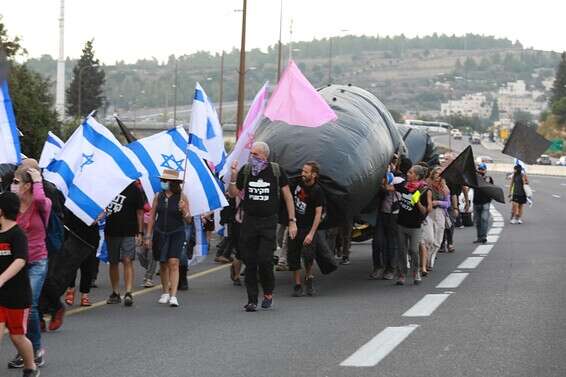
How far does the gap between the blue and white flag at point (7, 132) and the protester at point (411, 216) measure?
18.9 ft

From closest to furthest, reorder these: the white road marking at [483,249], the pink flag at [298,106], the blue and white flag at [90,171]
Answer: the blue and white flag at [90,171] → the pink flag at [298,106] → the white road marking at [483,249]

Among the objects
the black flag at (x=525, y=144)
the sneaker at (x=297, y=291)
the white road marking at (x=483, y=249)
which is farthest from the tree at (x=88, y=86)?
the sneaker at (x=297, y=291)

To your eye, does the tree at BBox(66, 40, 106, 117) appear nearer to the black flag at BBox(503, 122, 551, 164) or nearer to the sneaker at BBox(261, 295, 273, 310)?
the black flag at BBox(503, 122, 551, 164)

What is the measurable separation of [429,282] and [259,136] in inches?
110

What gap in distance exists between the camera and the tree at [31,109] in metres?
37.9

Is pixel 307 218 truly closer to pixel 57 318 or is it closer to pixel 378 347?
pixel 57 318

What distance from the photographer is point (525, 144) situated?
89.0ft

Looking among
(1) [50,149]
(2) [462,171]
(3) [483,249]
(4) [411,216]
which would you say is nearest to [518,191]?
(3) [483,249]

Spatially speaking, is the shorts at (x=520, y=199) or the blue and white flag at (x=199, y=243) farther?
the shorts at (x=520, y=199)

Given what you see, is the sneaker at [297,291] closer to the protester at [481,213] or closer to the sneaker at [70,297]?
the sneaker at [70,297]

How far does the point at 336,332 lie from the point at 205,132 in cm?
687

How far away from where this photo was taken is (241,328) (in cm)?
1172

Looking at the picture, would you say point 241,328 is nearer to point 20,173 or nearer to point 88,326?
point 88,326

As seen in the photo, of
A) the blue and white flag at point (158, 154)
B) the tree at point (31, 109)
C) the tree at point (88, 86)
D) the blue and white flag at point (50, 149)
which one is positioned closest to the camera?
the blue and white flag at point (158, 154)
